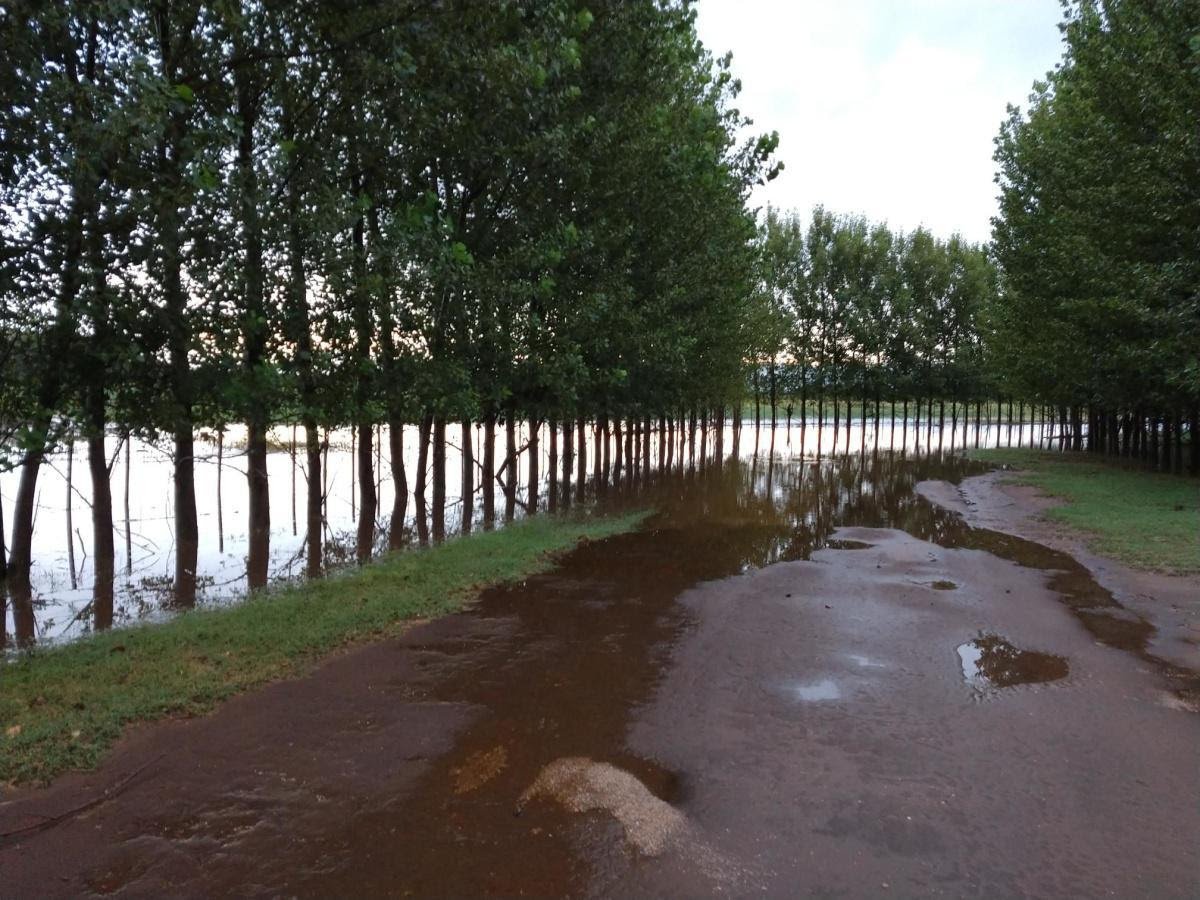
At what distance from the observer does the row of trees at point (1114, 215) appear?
15781 millimetres

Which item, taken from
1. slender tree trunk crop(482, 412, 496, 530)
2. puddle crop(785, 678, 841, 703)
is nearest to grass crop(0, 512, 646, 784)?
puddle crop(785, 678, 841, 703)

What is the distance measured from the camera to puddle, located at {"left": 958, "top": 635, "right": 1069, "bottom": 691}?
6680 mm

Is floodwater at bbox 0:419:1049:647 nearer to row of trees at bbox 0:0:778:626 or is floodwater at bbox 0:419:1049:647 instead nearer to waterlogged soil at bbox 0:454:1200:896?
row of trees at bbox 0:0:778:626

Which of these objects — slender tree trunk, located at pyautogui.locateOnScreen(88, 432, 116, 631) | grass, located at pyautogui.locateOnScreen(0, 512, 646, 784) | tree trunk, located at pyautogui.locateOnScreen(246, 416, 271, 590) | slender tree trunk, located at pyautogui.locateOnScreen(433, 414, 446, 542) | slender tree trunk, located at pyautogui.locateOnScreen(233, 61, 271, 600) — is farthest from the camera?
slender tree trunk, located at pyautogui.locateOnScreen(433, 414, 446, 542)

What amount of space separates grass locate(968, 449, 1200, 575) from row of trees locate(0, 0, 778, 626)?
371 inches

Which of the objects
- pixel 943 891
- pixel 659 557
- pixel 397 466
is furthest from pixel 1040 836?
pixel 397 466

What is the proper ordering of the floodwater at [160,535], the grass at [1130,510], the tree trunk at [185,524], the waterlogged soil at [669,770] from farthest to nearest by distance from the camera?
the tree trunk at [185,524] < the grass at [1130,510] < the floodwater at [160,535] < the waterlogged soil at [669,770]

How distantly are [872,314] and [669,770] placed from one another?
52.1 meters

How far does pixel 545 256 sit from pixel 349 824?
10.7 m

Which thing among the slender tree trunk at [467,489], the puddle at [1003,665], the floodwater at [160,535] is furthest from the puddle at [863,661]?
the slender tree trunk at [467,489]

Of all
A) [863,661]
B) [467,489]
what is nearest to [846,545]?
[863,661]

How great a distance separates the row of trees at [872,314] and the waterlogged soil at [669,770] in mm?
42448

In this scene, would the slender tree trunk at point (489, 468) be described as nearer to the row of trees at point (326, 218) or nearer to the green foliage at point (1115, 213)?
the row of trees at point (326, 218)

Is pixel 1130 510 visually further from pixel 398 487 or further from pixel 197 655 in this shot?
pixel 197 655
